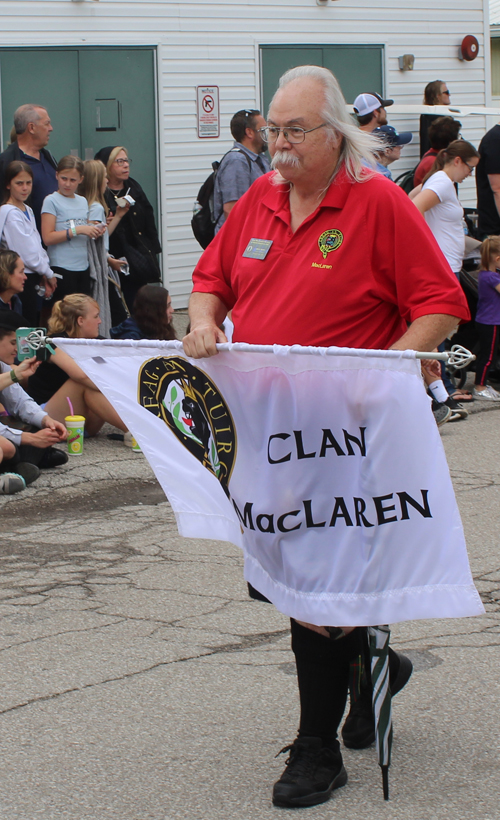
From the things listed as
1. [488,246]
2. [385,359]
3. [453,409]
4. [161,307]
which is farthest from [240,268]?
[488,246]

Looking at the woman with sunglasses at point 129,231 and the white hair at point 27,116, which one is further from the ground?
the white hair at point 27,116

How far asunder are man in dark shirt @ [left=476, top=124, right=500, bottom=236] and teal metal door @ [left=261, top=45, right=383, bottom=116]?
164 inches

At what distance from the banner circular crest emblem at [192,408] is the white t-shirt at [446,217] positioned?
521 centimetres

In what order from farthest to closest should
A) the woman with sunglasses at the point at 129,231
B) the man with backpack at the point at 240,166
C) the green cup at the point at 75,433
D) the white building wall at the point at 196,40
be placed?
the white building wall at the point at 196,40, the woman with sunglasses at the point at 129,231, the man with backpack at the point at 240,166, the green cup at the point at 75,433

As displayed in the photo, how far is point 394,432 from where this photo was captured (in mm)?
2736

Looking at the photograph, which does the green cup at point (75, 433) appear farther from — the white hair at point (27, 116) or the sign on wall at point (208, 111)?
the sign on wall at point (208, 111)

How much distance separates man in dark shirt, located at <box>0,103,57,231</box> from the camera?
8750 millimetres

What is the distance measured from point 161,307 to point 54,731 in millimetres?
4589

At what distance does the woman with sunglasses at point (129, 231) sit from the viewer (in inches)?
392

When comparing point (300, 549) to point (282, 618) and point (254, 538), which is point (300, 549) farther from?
point (282, 618)

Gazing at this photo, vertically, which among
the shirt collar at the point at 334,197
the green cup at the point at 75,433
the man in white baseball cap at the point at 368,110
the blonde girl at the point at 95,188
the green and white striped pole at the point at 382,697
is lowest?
the green and white striped pole at the point at 382,697

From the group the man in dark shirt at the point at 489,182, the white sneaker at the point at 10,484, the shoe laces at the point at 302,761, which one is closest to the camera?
the shoe laces at the point at 302,761

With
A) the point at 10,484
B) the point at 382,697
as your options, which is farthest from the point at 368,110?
the point at 382,697

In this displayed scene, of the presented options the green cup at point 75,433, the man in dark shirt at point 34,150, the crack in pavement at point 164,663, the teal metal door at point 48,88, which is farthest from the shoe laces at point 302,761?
the teal metal door at point 48,88
